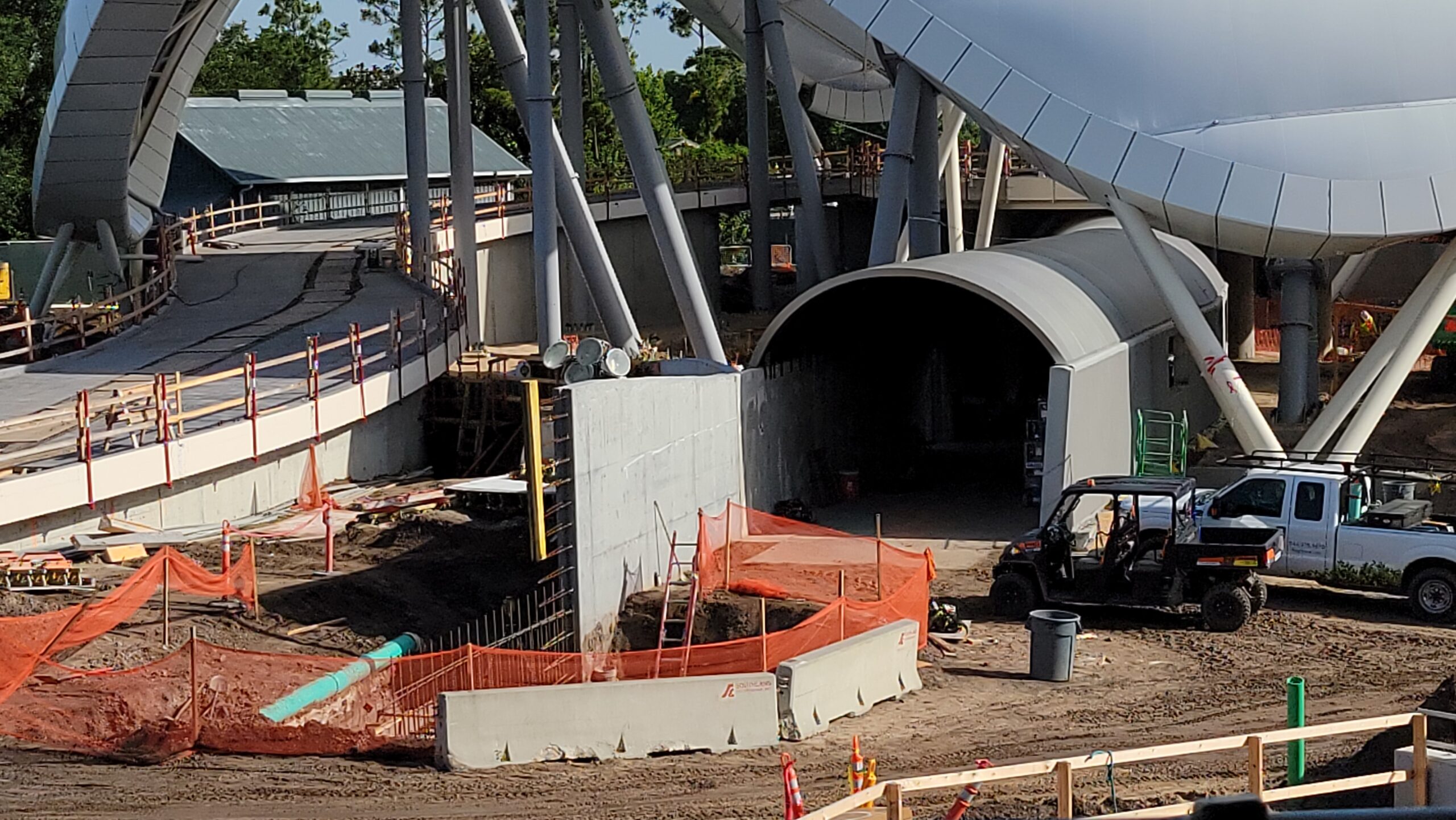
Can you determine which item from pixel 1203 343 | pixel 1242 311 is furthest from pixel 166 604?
pixel 1242 311

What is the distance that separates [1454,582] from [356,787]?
42.8ft

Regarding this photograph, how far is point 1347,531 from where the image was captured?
73.5 feet

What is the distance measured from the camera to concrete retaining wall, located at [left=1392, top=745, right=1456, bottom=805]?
13.0 meters

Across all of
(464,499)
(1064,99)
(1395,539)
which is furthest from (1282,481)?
(464,499)

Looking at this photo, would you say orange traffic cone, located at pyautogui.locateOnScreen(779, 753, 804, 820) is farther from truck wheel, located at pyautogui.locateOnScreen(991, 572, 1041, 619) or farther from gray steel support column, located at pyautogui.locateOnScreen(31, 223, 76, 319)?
gray steel support column, located at pyautogui.locateOnScreen(31, 223, 76, 319)

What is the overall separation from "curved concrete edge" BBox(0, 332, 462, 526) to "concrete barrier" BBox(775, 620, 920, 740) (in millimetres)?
10342


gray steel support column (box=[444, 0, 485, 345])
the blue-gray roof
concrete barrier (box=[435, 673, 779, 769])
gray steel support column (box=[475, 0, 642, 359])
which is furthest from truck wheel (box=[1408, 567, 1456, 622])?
the blue-gray roof

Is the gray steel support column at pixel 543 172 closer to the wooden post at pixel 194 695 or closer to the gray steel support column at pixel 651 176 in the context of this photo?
the gray steel support column at pixel 651 176

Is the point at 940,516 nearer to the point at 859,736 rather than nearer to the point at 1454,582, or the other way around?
the point at 1454,582

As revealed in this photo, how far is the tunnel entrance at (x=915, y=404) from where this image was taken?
101 ft

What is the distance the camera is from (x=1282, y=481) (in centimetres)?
2297

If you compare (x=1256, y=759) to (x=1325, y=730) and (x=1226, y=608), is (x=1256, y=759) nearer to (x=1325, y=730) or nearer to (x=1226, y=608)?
(x=1325, y=730)

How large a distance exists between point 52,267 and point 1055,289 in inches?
912

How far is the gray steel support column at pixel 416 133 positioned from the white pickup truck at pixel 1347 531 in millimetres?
22827
